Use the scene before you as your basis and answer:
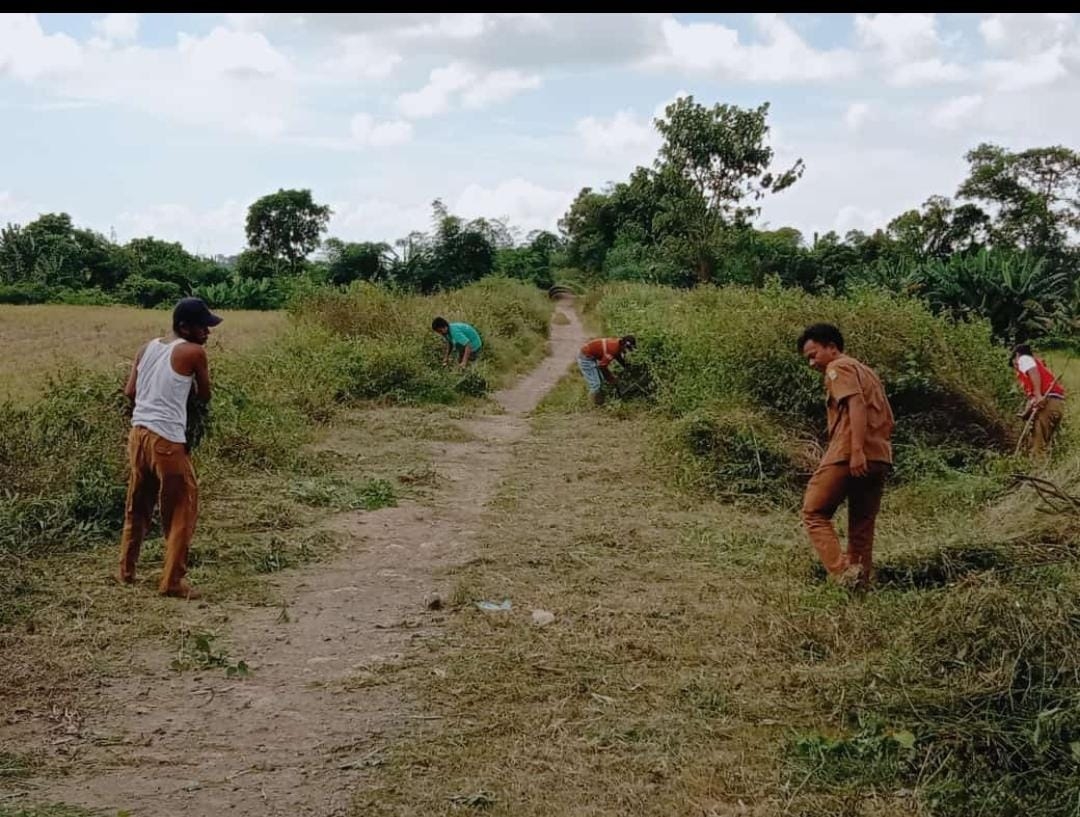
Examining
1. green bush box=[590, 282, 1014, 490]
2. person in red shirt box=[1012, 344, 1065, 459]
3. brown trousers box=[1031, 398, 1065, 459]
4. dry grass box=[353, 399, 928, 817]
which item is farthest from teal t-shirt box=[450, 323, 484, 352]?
brown trousers box=[1031, 398, 1065, 459]

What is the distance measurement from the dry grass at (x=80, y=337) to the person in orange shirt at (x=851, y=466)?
6.01 meters

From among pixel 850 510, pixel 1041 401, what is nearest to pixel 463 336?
pixel 1041 401

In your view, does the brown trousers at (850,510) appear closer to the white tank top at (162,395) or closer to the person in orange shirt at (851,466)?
the person in orange shirt at (851,466)

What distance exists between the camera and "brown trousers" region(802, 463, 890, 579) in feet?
18.6

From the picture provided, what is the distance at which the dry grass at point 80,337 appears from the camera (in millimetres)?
14117

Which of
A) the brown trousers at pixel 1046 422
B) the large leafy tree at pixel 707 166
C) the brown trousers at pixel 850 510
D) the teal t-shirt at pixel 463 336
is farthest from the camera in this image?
the large leafy tree at pixel 707 166

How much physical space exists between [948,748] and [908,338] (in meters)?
6.56

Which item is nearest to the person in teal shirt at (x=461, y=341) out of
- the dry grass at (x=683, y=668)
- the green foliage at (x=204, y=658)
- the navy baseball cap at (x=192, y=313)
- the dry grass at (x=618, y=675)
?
the dry grass at (x=618, y=675)

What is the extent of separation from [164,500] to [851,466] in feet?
12.8

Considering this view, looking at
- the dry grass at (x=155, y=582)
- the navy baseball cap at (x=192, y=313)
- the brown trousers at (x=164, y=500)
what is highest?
the navy baseball cap at (x=192, y=313)

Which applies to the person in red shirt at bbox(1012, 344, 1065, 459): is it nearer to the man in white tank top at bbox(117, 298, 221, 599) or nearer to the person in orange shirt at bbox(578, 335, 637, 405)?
the person in orange shirt at bbox(578, 335, 637, 405)

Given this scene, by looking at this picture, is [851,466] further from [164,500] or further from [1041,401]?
[1041,401]

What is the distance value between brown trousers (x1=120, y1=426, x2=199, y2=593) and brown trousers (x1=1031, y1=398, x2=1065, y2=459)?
7.44 metres

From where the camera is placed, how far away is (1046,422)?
920 centimetres
